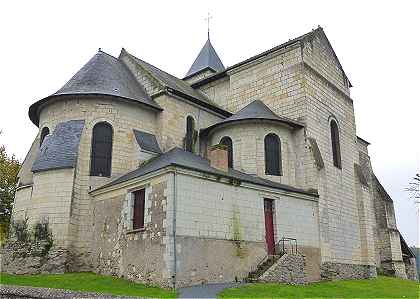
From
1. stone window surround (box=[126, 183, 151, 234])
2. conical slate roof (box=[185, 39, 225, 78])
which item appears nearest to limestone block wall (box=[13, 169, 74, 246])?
stone window surround (box=[126, 183, 151, 234])

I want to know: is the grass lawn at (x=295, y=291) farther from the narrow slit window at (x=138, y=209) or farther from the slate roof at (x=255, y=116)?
the slate roof at (x=255, y=116)

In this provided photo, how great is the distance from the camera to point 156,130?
68.0ft

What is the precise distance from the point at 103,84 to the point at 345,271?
14.9 m

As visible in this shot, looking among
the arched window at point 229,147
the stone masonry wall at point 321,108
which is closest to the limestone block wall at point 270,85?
the stone masonry wall at point 321,108

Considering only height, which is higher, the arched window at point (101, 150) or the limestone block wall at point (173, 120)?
the limestone block wall at point (173, 120)

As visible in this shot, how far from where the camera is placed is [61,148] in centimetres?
1836

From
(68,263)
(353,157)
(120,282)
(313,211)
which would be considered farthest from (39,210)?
(353,157)

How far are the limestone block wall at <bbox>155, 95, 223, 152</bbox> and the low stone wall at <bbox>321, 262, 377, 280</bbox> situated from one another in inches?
346

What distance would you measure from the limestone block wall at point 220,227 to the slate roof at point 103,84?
22.1ft

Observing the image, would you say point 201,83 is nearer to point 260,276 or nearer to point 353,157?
point 353,157

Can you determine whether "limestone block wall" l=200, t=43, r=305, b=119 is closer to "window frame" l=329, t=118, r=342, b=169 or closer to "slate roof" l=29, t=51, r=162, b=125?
"window frame" l=329, t=118, r=342, b=169

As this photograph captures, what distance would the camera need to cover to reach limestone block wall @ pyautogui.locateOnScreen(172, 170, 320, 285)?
14.1 m

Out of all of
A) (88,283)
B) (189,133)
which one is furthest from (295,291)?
(189,133)

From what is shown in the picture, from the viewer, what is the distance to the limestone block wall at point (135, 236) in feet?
45.4
